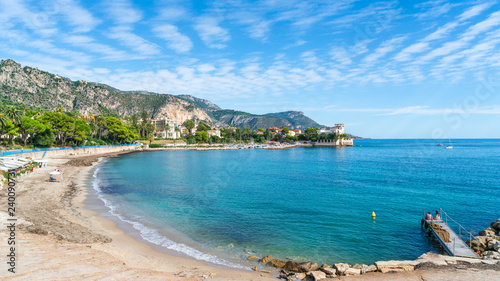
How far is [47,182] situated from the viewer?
31000 millimetres

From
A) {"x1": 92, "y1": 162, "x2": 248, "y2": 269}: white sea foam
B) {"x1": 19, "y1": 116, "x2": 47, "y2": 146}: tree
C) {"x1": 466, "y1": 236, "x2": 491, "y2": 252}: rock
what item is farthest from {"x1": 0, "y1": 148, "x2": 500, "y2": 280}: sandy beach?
{"x1": 19, "y1": 116, "x2": 47, "y2": 146}: tree

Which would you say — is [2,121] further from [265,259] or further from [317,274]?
[317,274]

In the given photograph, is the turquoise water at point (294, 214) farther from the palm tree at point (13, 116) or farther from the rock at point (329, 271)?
the palm tree at point (13, 116)

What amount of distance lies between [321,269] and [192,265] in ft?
18.8

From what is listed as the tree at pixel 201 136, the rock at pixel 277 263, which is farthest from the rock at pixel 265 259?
the tree at pixel 201 136

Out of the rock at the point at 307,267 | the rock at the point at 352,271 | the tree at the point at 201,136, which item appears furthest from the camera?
the tree at the point at 201,136

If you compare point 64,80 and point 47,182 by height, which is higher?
point 64,80

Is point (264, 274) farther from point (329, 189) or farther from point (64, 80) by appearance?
point (64, 80)

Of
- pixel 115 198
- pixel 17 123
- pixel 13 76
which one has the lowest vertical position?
pixel 115 198

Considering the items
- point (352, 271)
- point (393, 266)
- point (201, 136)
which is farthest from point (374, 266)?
point (201, 136)

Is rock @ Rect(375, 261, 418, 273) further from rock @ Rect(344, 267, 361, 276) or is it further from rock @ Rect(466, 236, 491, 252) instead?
rock @ Rect(466, 236, 491, 252)

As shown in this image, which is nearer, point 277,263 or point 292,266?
point 292,266

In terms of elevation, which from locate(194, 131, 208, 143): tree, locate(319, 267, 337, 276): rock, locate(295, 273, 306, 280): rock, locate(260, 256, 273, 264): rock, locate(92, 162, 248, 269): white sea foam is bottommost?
locate(92, 162, 248, 269): white sea foam

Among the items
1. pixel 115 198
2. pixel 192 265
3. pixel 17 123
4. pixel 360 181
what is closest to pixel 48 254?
pixel 192 265
